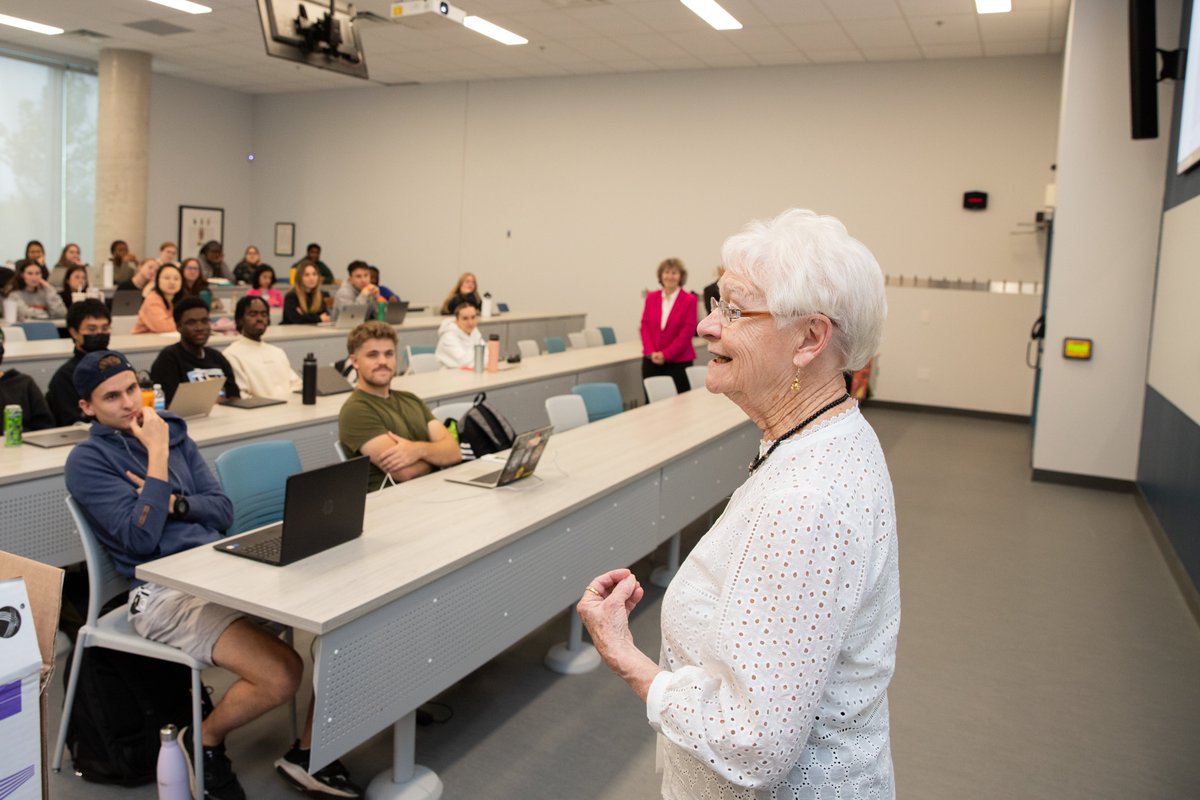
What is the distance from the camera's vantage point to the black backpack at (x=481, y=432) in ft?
14.0

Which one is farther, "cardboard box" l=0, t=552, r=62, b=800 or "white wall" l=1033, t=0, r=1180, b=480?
"white wall" l=1033, t=0, r=1180, b=480

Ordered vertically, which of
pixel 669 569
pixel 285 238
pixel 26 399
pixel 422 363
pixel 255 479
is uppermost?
pixel 285 238

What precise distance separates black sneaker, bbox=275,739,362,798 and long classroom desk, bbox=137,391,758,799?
0.07m

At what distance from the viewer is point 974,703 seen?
3605 mm

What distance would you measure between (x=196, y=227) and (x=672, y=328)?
994 cm

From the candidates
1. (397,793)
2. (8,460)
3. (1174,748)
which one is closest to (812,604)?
(397,793)

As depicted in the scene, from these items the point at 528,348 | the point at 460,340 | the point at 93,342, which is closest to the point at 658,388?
the point at 460,340

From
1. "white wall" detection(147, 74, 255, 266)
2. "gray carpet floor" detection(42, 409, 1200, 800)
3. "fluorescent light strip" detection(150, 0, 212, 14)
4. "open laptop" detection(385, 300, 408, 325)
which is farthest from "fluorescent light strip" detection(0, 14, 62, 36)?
"gray carpet floor" detection(42, 409, 1200, 800)

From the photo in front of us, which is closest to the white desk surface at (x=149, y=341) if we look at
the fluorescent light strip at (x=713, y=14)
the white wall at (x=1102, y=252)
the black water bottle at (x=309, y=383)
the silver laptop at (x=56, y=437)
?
the black water bottle at (x=309, y=383)

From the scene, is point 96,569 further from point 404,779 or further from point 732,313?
point 732,313

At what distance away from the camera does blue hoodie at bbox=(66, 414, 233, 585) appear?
2.75m

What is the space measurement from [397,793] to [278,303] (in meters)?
9.80

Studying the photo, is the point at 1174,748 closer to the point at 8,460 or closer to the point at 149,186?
the point at 8,460

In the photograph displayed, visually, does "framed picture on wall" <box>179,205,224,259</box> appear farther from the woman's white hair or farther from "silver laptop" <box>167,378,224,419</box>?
the woman's white hair
